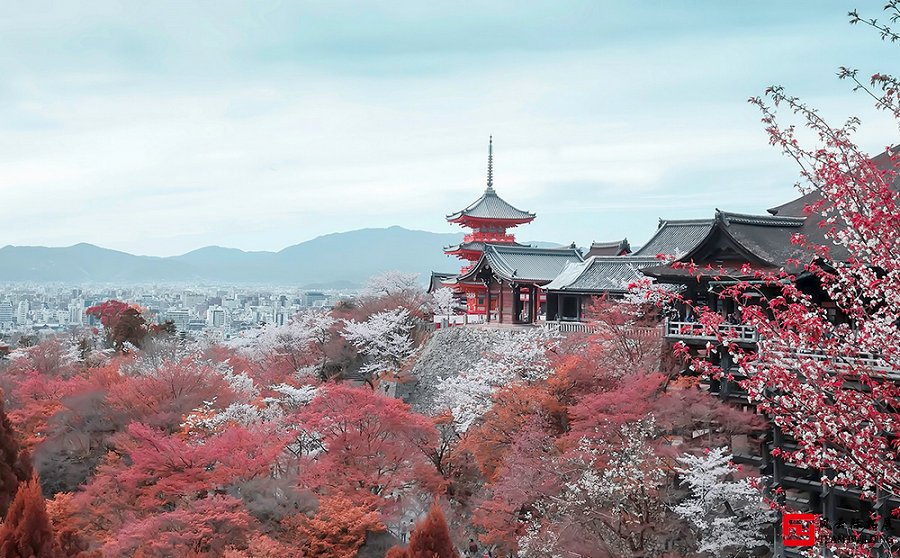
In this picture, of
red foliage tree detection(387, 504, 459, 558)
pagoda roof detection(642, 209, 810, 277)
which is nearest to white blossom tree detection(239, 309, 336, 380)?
pagoda roof detection(642, 209, 810, 277)

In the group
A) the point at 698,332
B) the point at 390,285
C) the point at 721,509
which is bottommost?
the point at 721,509

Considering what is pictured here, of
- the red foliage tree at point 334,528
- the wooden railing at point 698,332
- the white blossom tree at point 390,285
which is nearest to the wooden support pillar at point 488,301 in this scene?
the white blossom tree at point 390,285

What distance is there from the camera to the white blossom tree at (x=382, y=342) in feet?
108

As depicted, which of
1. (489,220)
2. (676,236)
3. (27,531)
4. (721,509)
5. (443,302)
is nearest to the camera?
(27,531)

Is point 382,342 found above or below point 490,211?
below

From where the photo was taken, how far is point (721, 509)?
49.8 ft

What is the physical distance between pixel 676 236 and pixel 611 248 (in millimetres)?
12306

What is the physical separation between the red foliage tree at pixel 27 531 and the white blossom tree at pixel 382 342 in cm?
2133

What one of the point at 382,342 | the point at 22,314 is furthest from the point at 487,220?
the point at 22,314

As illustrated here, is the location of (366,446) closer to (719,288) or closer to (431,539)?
(431,539)

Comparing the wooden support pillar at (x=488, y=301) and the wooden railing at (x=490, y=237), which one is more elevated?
the wooden railing at (x=490, y=237)

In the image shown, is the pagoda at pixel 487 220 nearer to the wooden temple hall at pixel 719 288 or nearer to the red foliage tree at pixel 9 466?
the wooden temple hall at pixel 719 288

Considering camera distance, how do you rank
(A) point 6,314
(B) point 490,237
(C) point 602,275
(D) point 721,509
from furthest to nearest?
(A) point 6,314
(B) point 490,237
(C) point 602,275
(D) point 721,509

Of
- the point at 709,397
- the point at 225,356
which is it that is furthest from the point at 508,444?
the point at 225,356
